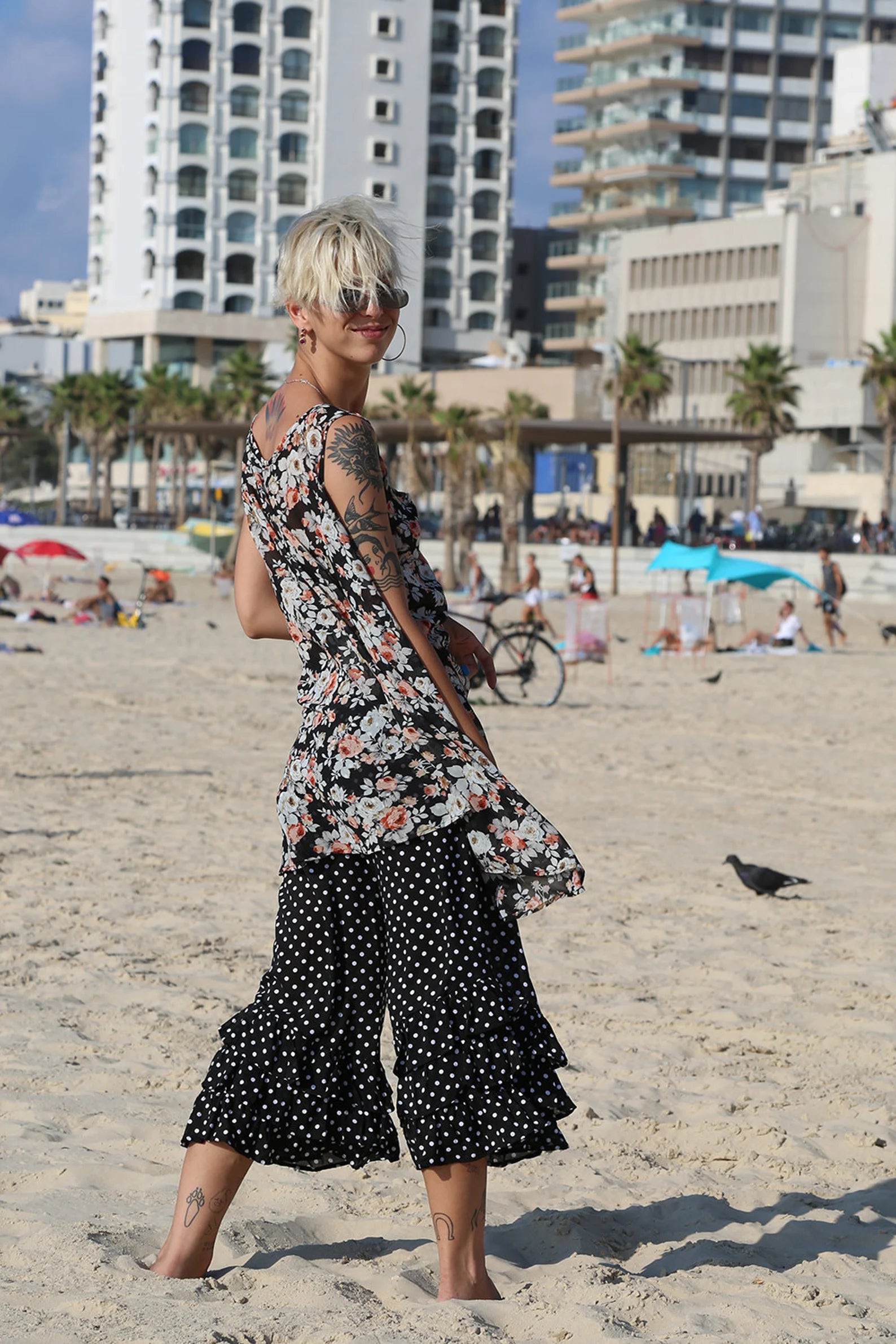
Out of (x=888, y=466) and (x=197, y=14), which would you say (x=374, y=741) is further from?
(x=197, y=14)

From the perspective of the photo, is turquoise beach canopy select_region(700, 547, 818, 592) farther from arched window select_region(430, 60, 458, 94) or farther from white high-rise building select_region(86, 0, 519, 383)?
arched window select_region(430, 60, 458, 94)

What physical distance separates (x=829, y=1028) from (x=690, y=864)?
2864 mm

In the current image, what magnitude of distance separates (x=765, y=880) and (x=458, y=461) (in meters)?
36.7

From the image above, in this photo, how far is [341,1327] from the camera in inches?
114

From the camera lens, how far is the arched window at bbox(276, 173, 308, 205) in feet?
333

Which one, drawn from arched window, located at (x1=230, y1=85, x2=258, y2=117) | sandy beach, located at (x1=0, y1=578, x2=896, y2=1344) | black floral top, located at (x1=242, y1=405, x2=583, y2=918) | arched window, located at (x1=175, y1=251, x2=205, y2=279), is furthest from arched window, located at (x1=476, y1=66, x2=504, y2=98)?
black floral top, located at (x1=242, y1=405, x2=583, y2=918)

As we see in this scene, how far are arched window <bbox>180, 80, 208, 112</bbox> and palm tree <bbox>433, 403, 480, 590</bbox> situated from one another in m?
61.2

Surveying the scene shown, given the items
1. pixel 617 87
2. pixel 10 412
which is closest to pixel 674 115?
pixel 617 87

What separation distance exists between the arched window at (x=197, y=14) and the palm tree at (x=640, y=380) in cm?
4532

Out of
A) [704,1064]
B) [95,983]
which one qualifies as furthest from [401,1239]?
[95,983]

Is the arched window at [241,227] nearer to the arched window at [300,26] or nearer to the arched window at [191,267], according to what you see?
the arched window at [191,267]

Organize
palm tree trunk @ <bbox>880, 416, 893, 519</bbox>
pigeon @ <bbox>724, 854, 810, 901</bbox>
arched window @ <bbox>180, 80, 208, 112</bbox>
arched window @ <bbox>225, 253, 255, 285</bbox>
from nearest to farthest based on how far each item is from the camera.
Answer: pigeon @ <bbox>724, 854, 810, 901</bbox>, palm tree trunk @ <bbox>880, 416, 893, 519</bbox>, arched window @ <bbox>180, 80, 208, 112</bbox>, arched window @ <bbox>225, 253, 255, 285</bbox>

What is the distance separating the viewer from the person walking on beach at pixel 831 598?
2612 centimetres

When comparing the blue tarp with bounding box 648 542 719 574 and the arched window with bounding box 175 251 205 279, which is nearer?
the blue tarp with bounding box 648 542 719 574
